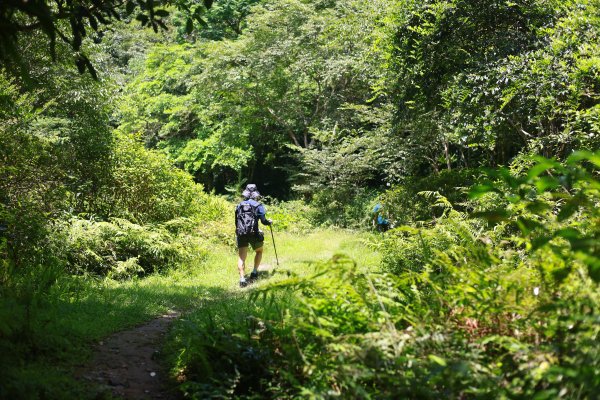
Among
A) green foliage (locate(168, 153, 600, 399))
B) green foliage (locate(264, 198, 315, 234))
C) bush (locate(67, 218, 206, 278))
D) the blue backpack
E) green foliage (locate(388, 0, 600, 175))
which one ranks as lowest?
green foliage (locate(264, 198, 315, 234))

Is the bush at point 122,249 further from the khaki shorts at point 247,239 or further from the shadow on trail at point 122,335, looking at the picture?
the khaki shorts at point 247,239

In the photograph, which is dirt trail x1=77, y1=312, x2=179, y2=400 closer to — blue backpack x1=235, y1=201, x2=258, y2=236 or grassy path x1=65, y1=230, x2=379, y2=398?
grassy path x1=65, y1=230, x2=379, y2=398

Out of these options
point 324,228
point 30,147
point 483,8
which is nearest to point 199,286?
point 30,147

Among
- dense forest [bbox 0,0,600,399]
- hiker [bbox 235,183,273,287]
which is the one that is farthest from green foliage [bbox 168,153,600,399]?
hiker [bbox 235,183,273,287]

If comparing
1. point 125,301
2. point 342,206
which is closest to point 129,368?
point 125,301

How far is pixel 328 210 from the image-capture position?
72.6 feet

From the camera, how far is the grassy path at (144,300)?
4.31 meters

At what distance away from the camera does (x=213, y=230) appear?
1587 centimetres

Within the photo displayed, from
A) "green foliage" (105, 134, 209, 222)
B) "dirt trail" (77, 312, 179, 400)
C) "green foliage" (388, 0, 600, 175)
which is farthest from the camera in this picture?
"green foliage" (105, 134, 209, 222)

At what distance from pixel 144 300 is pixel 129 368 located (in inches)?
140

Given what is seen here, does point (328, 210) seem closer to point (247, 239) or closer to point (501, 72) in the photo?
point (247, 239)

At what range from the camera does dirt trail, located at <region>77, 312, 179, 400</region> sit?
149 inches

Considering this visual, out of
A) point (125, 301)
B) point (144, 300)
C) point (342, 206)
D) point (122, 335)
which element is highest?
point (122, 335)

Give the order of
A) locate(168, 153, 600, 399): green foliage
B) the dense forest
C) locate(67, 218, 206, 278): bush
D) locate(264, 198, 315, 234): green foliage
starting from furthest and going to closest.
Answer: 1. locate(264, 198, 315, 234): green foliage
2. locate(67, 218, 206, 278): bush
3. the dense forest
4. locate(168, 153, 600, 399): green foliage
